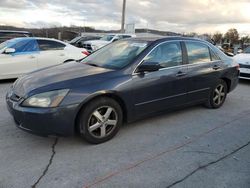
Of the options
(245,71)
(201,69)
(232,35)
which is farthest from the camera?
(232,35)

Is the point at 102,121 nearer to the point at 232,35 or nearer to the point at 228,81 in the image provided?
the point at 228,81

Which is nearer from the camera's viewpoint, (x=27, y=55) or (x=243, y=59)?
(x=27, y=55)

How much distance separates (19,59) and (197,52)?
5.30 metres

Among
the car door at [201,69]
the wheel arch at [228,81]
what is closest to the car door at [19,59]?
the car door at [201,69]

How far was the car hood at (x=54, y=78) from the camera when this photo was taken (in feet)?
11.4

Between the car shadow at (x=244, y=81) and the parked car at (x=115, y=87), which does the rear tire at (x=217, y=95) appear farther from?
the car shadow at (x=244, y=81)

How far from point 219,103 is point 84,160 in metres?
3.53

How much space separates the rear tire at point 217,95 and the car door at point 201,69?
17cm

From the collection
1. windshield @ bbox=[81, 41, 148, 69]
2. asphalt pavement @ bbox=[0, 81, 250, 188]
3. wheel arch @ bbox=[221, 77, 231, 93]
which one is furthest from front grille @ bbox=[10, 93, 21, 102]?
wheel arch @ bbox=[221, 77, 231, 93]

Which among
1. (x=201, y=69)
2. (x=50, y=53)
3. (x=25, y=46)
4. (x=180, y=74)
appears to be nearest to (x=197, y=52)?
(x=201, y=69)

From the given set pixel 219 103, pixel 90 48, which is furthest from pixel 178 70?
pixel 90 48

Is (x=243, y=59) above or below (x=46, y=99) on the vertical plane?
above

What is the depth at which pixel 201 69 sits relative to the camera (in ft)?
16.3

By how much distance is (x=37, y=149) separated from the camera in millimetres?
3545
